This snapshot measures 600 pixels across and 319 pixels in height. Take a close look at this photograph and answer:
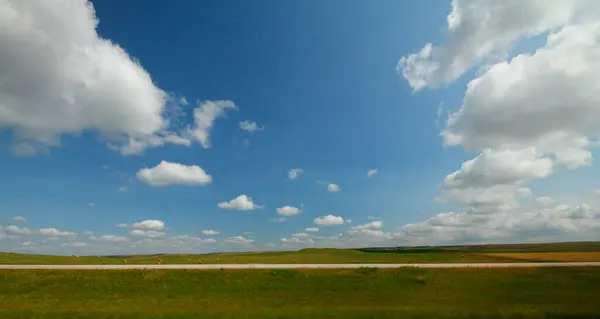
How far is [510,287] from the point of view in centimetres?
3412

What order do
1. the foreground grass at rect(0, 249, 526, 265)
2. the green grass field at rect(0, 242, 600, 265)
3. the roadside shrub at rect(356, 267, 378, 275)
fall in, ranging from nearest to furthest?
the roadside shrub at rect(356, 267, 378, 275) → the foreground grass at rect(0, 249, 526, 265) → the green grass field at rect(0, 242, 600, 265)

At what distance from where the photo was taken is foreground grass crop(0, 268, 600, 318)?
25438 millimetres

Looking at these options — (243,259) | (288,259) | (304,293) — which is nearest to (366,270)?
(304,293)

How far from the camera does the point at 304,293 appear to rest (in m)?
32.5

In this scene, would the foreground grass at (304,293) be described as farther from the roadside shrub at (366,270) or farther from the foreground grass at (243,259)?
the foreground grass at (243,259)

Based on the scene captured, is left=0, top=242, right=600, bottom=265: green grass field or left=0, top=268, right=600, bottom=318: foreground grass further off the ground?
left=0, top=242, right=600, bottom=265: green grass field

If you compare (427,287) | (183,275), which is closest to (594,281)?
(427,287)

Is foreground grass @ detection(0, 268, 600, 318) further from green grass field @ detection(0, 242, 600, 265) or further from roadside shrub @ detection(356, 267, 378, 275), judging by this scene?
green grass field @ detection(0, 242, 600, 265)

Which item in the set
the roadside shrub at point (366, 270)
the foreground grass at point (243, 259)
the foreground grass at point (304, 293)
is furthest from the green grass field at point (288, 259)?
the foreground grass at point (304, 293)

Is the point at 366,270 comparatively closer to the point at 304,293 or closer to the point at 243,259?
the point at 304,293

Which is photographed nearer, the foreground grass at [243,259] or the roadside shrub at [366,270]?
the roadside shrub at [366,270]

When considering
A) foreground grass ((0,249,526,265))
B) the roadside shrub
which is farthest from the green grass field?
the roadside shrub

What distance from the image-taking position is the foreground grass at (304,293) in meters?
25.4

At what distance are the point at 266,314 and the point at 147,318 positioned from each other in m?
7.72
